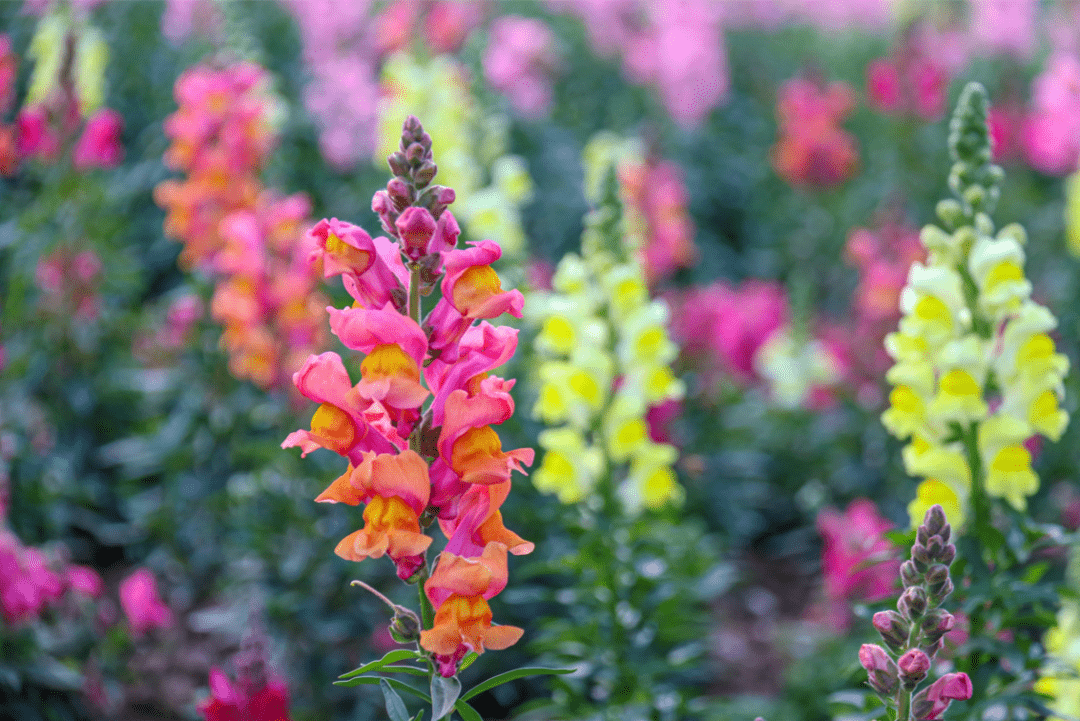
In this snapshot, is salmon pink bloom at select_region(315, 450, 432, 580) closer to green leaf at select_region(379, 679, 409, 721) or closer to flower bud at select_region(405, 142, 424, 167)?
green leaf at select_region(379, 679, 409, 721)

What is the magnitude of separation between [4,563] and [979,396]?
9.38 feet

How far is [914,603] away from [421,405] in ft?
2.88

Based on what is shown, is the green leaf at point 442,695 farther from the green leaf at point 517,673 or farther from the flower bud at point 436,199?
the flower bud at point 436,199

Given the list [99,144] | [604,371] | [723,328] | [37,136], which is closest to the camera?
[604,371]

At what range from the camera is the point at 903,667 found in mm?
1409

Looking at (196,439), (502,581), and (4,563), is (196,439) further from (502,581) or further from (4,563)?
(502,581)

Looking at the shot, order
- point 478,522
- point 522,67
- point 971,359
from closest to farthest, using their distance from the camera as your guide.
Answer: point 478,522, point 971,359, point 522,67

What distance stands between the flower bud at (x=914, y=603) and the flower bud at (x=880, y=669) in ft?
0.27

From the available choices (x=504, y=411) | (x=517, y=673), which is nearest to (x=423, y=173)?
(x=504, y=411)

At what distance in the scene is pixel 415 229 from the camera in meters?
→ 1.39

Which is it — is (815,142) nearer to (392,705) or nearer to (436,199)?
(436,199)

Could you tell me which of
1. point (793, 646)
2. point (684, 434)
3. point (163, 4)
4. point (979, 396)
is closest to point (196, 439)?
point (684, 434)

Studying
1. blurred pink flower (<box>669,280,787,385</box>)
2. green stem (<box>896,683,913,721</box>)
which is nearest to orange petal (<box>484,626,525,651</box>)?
green stem (<box>896,683,913,721</box>)

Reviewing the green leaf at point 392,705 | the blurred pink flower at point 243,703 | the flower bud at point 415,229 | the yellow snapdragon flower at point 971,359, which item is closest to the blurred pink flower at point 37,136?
the blurred pink flower at point 243,703
